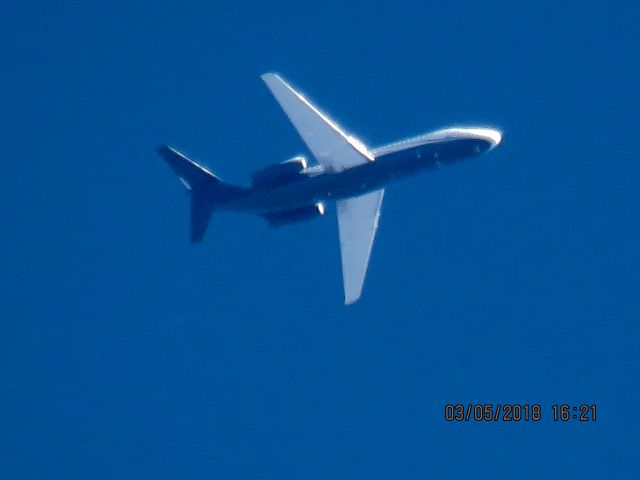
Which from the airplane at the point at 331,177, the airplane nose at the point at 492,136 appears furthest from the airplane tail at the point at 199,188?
the airplane nose at the point at 492,136

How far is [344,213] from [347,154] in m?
4.00

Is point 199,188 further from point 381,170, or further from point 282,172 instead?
point 381,170

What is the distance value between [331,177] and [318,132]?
196cm

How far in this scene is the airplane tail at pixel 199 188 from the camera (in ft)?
114

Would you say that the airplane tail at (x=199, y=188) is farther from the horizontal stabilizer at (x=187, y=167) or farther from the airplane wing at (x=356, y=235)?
the airplane wing at (x=356, y=235)

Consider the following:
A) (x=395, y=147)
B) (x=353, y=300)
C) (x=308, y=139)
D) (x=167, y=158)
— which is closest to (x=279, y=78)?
(x=308, y=139)

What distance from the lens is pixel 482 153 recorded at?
102ft

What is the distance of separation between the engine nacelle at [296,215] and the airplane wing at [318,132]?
109 inches

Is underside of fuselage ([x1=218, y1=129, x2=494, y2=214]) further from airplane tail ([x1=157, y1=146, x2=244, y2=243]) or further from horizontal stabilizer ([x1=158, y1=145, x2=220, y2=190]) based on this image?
horizontal stabilizer ([x1=158, y1=145, x2=220, y2=190])

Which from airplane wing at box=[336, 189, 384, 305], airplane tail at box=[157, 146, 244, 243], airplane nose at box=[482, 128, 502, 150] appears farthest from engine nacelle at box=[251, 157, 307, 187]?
airplane nose at box=[482, 128, 502, 150]

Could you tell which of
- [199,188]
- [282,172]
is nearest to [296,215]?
[282,172]

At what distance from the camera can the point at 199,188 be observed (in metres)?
35.4

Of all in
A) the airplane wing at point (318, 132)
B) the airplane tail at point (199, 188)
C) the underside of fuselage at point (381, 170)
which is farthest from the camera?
the airplane tail at point (199, 188)

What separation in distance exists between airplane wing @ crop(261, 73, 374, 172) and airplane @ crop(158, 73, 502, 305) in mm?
41
